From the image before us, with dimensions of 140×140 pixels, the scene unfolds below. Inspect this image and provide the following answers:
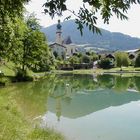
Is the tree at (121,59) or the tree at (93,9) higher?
the tree at (93,9)

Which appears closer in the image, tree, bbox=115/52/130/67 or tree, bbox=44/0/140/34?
tree, bbox=44/0/140/34

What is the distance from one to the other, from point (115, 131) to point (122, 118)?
4346mm

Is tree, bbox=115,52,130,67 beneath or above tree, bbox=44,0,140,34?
beneath

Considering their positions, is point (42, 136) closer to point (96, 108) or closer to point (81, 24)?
point (81, 24)

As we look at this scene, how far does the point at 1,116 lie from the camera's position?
14.7 meters

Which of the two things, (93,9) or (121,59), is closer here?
(93,9)

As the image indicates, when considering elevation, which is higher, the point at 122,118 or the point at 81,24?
the point at 81,24

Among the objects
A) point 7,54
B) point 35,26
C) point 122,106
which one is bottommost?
point 122,106

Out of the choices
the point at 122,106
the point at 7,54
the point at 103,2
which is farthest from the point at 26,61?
the point at 103,2

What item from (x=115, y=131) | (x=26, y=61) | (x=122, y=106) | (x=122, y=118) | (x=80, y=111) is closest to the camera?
(x=115, y=131)

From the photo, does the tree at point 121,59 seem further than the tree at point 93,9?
Yes

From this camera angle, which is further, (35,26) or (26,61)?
(35,26)

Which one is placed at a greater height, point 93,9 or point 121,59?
point 93,9

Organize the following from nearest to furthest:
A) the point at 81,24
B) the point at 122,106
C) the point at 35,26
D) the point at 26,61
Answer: the point at 81,24 → the point at 122,106 → the point at 26,61 → the point at 35,26
